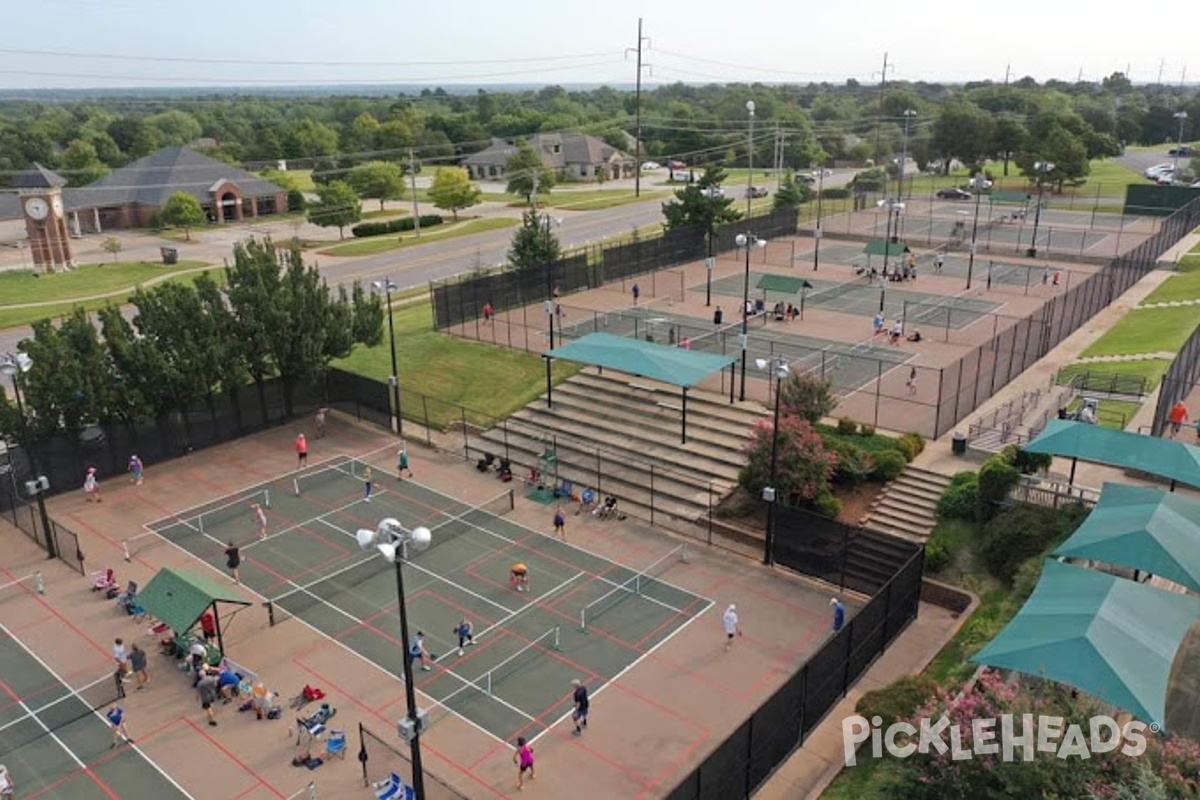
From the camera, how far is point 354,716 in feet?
69.1

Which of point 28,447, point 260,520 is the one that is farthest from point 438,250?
point 260,520

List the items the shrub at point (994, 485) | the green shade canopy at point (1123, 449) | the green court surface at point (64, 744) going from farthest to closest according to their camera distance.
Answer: the shrub at point (994, 485) < the green shade canopy at point (1123, 449) < the green court surface at point (64, 744)

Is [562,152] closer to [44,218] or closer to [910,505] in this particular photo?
[44,218]

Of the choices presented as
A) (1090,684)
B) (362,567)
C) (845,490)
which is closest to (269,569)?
(362,567)

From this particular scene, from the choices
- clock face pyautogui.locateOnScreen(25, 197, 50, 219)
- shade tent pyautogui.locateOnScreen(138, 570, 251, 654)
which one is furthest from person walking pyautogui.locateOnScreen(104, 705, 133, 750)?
clock face pyautogui.locateOnScreen(25, 197, 50, 219)

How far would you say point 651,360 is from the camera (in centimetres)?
3391

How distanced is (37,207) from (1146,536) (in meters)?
73.1

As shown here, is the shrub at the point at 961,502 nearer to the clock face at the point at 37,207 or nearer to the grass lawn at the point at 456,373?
the grass lawn at the point at 456,373

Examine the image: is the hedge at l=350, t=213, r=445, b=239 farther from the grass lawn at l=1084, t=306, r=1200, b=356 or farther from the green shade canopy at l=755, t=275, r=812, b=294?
the grass lawn at l=1084, t=306, r=1200, b=356

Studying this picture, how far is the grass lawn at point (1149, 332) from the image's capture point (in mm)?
41312

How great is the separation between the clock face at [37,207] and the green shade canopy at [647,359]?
51617mm

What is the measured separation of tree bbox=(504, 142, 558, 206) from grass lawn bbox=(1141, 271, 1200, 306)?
63.9 meters

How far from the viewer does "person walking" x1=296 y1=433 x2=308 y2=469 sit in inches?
1358

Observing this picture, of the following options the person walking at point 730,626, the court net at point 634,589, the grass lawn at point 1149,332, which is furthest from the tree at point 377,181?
the person walking at point 730,626
